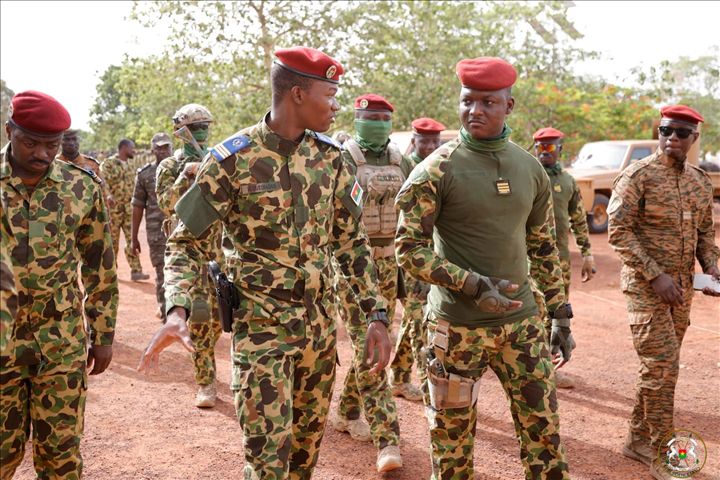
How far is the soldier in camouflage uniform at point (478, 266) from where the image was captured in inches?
137

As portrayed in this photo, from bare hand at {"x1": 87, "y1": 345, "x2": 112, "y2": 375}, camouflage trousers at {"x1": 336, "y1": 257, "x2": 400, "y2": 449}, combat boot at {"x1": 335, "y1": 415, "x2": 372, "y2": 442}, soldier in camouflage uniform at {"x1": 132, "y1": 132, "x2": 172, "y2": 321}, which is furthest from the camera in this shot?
soldier in camouflage uniform at {"x1": 132, "y1": 132, "x2": 172, "y2": 321}

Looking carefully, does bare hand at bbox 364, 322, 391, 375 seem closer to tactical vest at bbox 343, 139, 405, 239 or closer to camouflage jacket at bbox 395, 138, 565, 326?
camouflage jacket at bbox 395, 138, 565, 326

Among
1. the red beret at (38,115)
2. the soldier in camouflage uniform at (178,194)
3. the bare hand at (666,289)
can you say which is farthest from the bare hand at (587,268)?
the red beret at (38,115)

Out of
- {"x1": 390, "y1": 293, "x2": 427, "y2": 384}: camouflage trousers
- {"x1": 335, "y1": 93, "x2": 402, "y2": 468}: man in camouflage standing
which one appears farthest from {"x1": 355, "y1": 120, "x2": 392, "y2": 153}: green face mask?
{"x1": 390, "y1": 293, "x2": 427, "y2": 384}: camouflage trousers

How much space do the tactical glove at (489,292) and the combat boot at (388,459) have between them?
1.77 metres

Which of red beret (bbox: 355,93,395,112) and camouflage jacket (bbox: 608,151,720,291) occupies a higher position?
red beret (bbox: 355,93,395,112)

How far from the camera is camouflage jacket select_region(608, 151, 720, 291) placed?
4961 mm

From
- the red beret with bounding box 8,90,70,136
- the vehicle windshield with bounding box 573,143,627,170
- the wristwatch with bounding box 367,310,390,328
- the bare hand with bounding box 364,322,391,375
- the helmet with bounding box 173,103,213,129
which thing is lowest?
the vehicle windshield with bounding box 573,143,627,170

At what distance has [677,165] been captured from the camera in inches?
196

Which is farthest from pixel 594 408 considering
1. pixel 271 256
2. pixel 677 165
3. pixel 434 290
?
pixel 271 256

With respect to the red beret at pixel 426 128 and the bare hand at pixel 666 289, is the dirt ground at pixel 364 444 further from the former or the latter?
the red beret at pixel 426 128

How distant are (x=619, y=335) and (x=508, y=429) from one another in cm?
385

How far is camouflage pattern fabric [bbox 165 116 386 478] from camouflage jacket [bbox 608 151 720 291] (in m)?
2.50

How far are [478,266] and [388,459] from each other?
1.78 m
